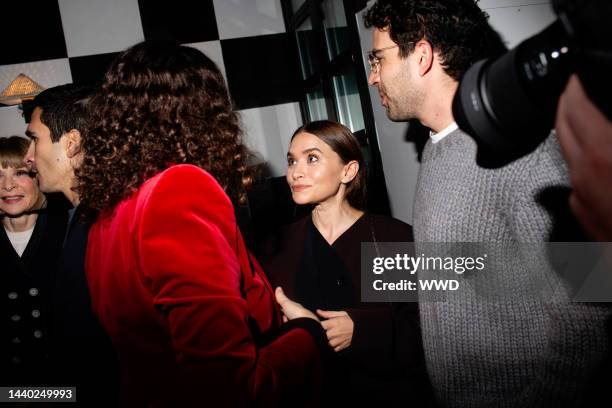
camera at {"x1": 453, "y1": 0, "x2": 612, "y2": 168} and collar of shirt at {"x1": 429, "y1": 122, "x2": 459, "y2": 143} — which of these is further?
collar of shirt at {"x1": 429, "y1": 122, "x2": 459, "y2": 143}

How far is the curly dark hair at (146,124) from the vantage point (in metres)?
0.71

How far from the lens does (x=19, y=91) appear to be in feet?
7.38

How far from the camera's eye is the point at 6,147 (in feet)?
5.45

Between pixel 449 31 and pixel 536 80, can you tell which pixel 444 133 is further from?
pixel 536 80

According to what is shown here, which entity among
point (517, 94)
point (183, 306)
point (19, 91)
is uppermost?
point (19, 91)

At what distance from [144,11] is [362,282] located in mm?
2268

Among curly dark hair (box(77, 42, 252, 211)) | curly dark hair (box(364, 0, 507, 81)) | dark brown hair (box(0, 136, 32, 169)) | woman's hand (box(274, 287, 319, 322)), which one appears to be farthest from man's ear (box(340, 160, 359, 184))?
dark brown hair (box(0, 136, 32, 169))

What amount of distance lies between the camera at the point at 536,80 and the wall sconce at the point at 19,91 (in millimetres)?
2523

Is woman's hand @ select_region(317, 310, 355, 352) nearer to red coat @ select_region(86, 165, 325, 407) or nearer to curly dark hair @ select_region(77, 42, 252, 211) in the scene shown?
red coat @ select_region(86, 165, 325, 407)

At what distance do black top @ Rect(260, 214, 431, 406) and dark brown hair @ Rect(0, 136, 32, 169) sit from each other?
3.53ft

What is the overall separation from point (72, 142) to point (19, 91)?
5.48ft

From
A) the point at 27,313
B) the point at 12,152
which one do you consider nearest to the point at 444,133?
the point at 27,313

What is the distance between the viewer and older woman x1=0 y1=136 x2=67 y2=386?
51.3 inches

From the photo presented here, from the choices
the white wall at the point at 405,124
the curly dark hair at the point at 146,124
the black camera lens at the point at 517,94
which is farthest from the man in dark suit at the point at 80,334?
the white wall at the point at 405,124
